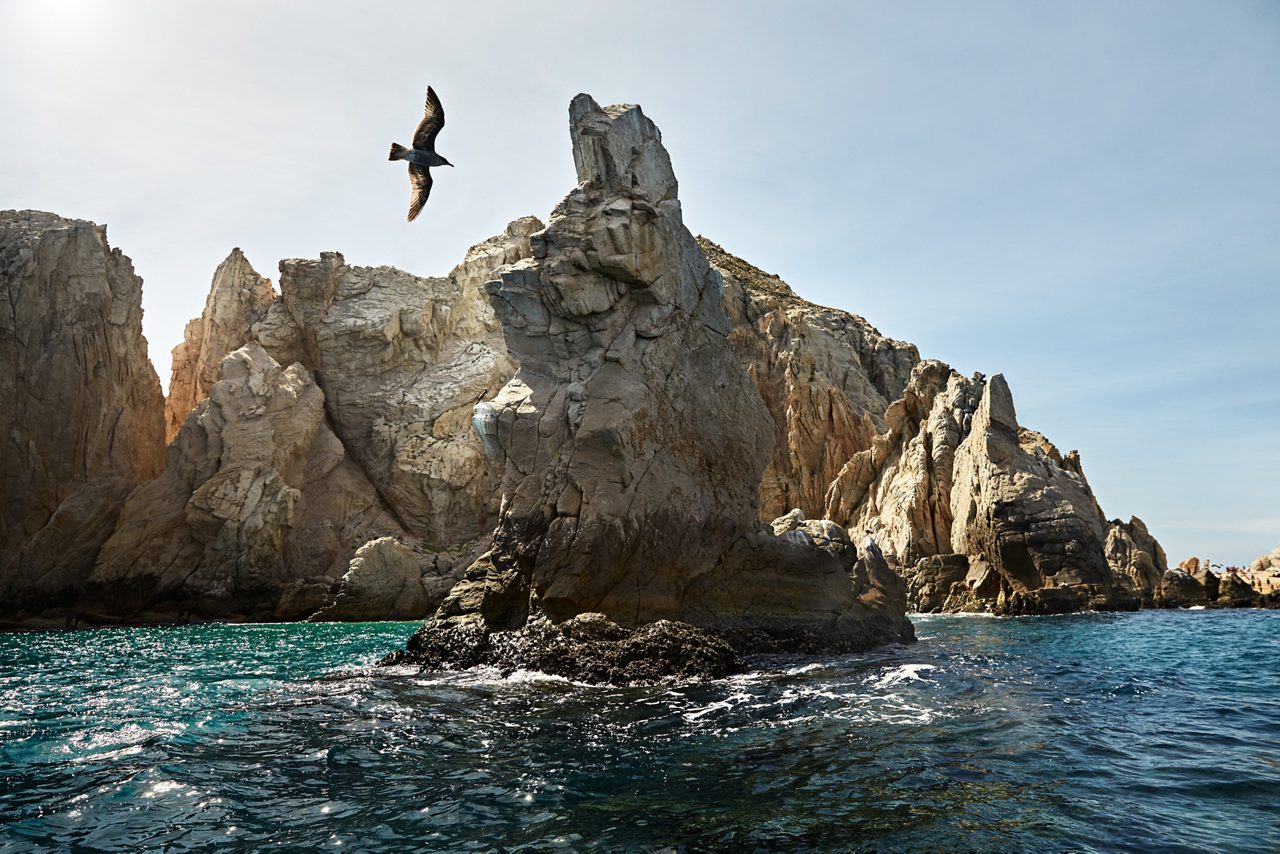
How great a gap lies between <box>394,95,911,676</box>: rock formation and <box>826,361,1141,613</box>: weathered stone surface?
78.0 ft

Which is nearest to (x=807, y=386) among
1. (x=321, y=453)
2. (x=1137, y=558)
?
(x=1137, y=558)

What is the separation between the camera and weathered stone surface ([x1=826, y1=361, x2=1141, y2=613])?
4031 centimetres

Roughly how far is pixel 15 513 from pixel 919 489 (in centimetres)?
5450

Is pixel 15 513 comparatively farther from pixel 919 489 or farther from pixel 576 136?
pixel 919 489

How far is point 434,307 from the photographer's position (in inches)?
2596

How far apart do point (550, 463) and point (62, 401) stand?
144 ft

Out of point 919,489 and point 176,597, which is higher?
point 919,489

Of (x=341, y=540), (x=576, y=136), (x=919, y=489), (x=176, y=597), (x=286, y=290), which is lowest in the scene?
(x=176, y=597)

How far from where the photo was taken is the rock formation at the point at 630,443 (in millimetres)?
18062

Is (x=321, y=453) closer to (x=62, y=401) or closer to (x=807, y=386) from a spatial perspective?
(x=62, y=401)

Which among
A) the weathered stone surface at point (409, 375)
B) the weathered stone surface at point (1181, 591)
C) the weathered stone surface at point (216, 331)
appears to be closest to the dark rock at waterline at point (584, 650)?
the weathered stone surface at point (1181, 591)

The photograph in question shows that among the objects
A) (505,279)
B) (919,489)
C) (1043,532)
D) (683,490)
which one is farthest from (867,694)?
(919,489)

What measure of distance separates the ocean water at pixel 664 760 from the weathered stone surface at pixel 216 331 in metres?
51.1

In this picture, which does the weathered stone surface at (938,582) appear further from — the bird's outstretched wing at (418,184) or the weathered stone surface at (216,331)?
the weathered stone surface at (216,331)
